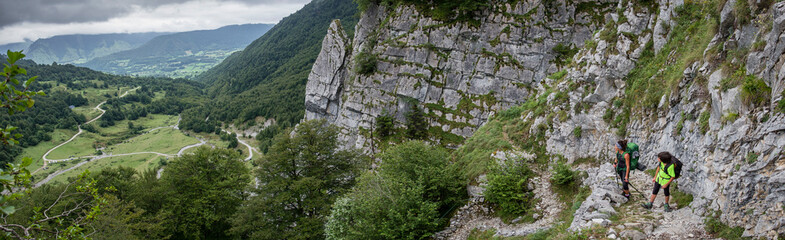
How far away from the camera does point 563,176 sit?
43.0 ft

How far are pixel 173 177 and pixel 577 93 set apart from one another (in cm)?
3025

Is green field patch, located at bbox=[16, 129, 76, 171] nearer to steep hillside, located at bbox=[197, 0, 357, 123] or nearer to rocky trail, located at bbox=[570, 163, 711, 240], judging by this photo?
steep hillside, located at bbox=[197, 0, 357, 123]

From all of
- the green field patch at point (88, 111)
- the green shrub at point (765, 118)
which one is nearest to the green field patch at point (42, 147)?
the green field patch at point (88, 111)

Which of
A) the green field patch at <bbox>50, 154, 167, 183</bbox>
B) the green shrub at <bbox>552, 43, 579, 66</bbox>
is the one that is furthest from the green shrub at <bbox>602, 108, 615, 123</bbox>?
the green field patch at <bbox>50, 154, 167, 183</bbox>

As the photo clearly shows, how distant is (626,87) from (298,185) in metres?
18.3

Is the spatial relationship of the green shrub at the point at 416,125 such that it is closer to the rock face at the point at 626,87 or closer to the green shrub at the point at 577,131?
the rock face at the point at 626,87

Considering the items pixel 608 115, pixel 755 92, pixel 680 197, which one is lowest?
pixel 680 197

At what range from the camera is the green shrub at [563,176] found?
43.2 ft

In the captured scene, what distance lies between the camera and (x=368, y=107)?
46719mm

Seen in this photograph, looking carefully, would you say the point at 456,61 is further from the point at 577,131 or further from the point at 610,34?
the point at 577,131

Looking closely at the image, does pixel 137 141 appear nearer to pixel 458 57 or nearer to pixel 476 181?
pixel 458 57

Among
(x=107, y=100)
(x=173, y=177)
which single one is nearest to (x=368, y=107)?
(x=173, y=177)

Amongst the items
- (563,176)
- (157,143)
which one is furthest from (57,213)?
(157,143)

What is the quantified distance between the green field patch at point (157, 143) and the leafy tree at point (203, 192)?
320 ft
